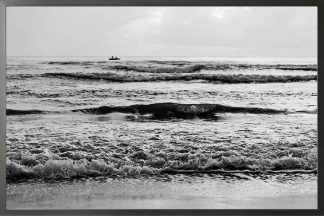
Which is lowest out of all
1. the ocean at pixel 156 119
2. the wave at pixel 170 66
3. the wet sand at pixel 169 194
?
the wet sand at pixel 169 194

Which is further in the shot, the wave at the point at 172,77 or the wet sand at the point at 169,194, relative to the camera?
the wave at the point at 172,77

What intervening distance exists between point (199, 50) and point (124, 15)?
0.49 metres

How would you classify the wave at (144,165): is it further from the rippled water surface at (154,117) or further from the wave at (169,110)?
the wave at (169,110)

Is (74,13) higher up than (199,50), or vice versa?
(74,13)

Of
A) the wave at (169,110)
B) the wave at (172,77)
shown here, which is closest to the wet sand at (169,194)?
the wave at (169,110)

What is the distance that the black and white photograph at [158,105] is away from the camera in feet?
9.95

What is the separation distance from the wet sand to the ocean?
1.6 inches

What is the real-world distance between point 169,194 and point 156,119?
44 cm

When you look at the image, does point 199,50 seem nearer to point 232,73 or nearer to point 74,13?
point 232,73

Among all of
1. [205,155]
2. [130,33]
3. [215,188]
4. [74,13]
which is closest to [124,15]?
[130,33]

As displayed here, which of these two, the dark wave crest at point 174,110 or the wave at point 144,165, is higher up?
the dark wave crest at point 174,110

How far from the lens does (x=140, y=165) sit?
3047mm

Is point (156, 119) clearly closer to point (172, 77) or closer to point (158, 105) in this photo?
point (158, 105)

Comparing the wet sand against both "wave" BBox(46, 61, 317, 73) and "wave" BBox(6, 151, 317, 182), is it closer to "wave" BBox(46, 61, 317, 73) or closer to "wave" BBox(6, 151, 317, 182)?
"wave" BBox(6, 151, 317, 182)
